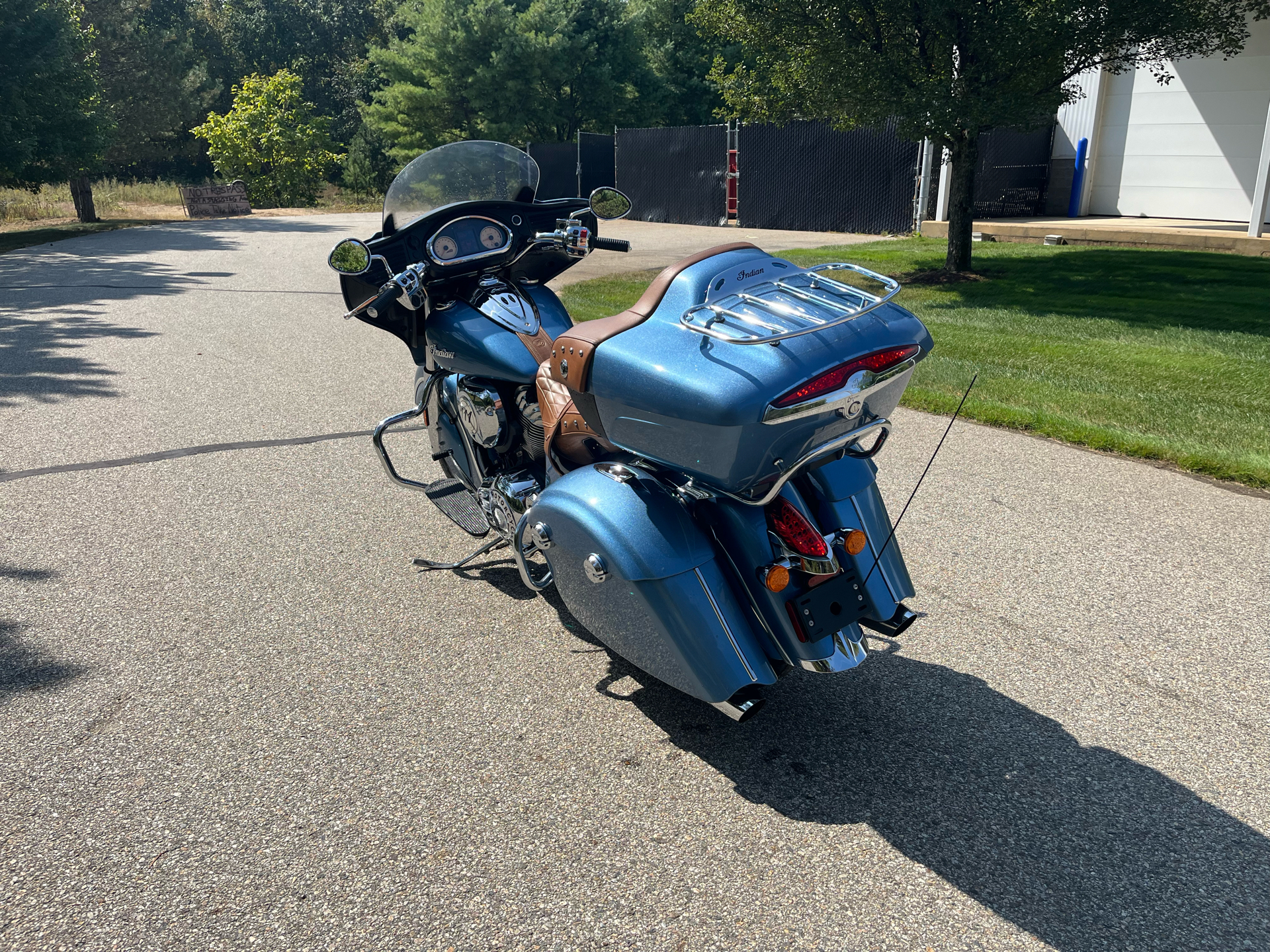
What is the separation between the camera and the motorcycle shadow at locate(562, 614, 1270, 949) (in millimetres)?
2324

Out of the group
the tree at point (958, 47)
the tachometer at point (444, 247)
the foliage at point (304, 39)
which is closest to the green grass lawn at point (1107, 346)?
the tree at point (958, 47)

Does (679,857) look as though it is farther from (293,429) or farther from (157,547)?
(293,429)

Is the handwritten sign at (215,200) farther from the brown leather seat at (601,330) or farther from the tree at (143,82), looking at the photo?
the brown leather seat at (601,330)

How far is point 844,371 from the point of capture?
2.47 m

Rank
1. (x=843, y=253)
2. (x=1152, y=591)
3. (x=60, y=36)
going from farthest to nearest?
(x=60, y=36) < (x=843, y=253) < (x=1152, y=591)

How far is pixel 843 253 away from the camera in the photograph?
15.4 m

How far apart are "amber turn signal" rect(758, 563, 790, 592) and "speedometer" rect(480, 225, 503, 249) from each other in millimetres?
2104

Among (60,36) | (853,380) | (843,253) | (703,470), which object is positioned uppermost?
(60,36)

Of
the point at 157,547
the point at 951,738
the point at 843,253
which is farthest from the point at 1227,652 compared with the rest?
the point at 843,253

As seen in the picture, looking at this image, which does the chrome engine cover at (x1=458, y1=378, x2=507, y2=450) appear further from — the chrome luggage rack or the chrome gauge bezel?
the chrome luggage rack

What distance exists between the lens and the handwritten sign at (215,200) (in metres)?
30.0

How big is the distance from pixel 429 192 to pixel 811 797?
2.89m

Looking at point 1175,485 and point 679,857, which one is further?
point 1175,485

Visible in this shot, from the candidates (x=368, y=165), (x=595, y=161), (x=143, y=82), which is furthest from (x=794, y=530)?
(x=143, y=82)
